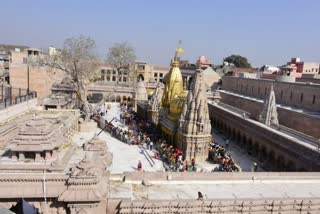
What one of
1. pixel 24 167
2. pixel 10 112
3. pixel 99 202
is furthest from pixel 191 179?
pixel 10 112

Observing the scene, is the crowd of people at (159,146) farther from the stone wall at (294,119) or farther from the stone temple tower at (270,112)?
the stone wall at (294,119)

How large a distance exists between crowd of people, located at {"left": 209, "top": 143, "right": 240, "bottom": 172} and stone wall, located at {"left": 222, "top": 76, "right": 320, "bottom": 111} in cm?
922

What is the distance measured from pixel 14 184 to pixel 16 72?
25410mm

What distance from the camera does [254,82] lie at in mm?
33688

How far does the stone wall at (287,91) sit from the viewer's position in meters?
22.9

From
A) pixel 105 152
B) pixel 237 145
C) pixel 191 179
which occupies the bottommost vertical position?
pixel 237 145

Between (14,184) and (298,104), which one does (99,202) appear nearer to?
(14,184)

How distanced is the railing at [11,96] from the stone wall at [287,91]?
875 inches

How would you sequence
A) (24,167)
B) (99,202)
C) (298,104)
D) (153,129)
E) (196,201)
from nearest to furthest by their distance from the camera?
(99,202)
(196,201)
(24,167)
(153,129)
(298,104)

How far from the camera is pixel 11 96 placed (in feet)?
81.3

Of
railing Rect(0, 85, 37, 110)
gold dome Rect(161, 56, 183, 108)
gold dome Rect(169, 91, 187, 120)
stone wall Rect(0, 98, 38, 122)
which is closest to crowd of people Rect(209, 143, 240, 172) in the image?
gold dome Rect(169, 91, 187, 120)

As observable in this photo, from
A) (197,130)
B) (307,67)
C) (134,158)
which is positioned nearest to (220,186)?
(197,130)

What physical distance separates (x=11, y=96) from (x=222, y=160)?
60.0ft

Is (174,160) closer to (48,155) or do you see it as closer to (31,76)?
(48,155)
